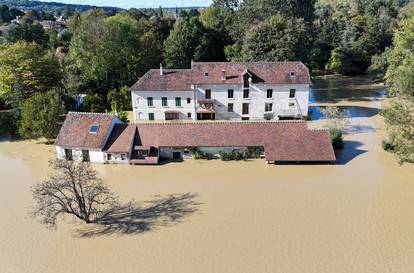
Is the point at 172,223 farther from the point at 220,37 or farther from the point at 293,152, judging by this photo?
the point at 220,37

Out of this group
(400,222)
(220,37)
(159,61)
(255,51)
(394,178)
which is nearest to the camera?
(400,222)

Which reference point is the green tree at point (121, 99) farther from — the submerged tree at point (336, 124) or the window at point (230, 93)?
the submerged tree at point (336, 124)

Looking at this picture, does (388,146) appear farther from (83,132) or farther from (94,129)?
(83,132)

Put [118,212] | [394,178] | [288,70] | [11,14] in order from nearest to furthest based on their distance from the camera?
[118,212] < [394,178] < [288,70] < [11,14]

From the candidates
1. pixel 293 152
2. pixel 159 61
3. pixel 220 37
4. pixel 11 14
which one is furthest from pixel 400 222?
pixel 11 14

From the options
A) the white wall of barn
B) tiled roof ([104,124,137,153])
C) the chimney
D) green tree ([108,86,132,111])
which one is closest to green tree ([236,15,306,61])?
the chimney

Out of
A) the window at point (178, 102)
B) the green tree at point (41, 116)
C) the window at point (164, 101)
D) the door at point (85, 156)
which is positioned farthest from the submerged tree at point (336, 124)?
the green tree at point (41, 116)

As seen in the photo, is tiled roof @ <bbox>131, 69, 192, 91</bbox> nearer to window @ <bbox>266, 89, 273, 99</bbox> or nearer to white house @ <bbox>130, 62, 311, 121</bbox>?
white house @ <bbox>130, 62, 311, 121</bbox>
